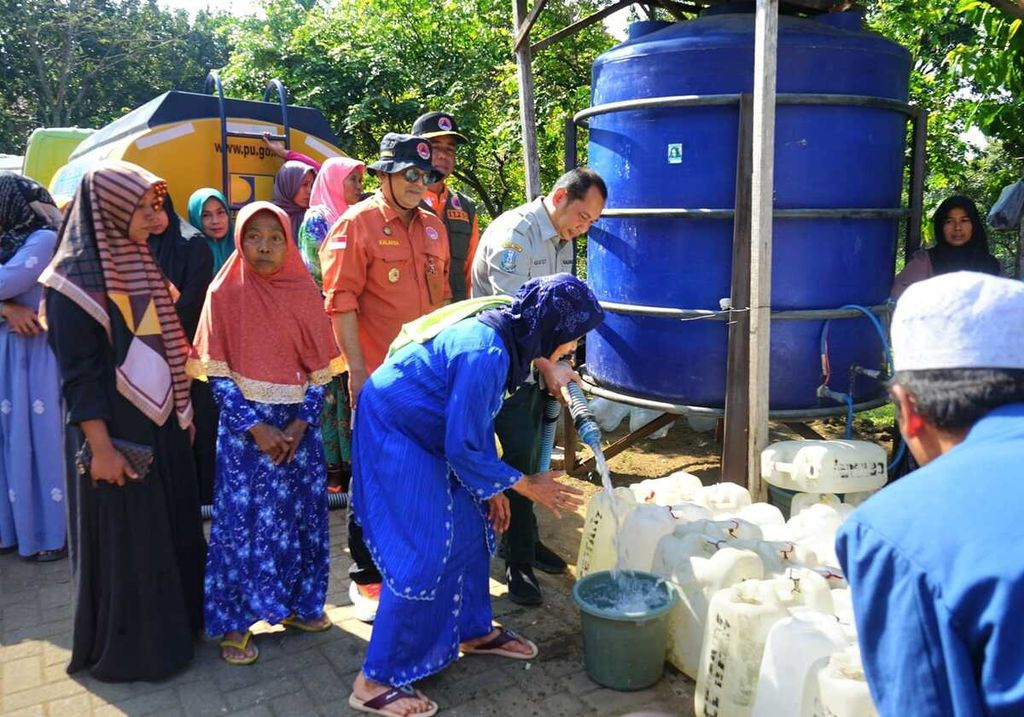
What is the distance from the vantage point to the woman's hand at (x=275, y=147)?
584 cm

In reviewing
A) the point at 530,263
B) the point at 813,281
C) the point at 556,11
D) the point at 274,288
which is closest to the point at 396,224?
the point at 530,263

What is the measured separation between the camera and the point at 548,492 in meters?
2.62

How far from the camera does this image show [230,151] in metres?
5.73

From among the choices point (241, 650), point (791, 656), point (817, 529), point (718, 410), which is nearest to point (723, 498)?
point (817, 529)

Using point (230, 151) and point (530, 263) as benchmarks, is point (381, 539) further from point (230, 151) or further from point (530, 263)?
point (230, 151)

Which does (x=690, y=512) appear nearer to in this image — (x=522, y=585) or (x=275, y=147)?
(x=522, y=585)

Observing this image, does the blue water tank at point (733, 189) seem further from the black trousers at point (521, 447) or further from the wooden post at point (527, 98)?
the black trousers at point (521, 447)

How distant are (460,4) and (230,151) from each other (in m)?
5.58

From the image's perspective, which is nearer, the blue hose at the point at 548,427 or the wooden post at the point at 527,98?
the blue hose at the point at 548,427

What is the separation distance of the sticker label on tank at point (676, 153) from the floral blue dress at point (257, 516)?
7.52 ft

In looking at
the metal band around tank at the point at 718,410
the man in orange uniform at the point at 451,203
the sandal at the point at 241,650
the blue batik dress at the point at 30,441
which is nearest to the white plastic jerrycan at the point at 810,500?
the metal band around tank at the point at 718,410

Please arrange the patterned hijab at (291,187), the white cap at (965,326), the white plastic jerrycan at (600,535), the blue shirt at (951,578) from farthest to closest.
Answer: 1. the patterned hijab at (291,187)
2. the white plastic jerrycan at (600,535)
3. the white cap at (965,326)
4. the blue shirt at (951,578)

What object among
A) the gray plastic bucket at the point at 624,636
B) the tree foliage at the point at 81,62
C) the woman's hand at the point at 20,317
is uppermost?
the tree foliage at the point at 81,62

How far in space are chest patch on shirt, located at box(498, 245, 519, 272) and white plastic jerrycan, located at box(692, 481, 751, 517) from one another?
137 cm
